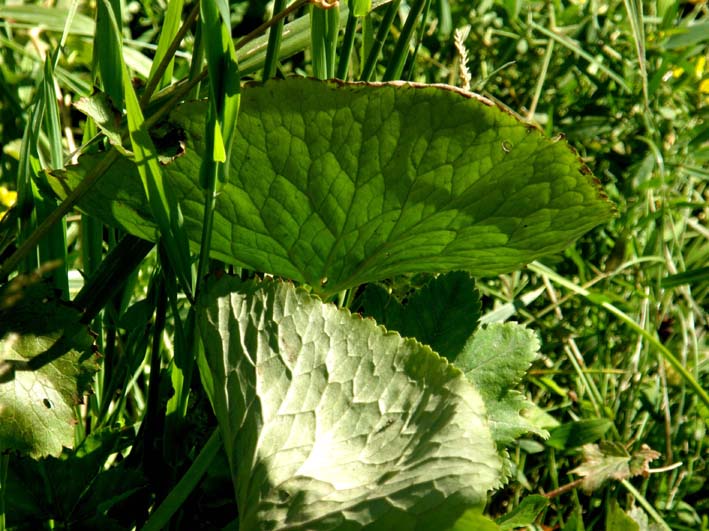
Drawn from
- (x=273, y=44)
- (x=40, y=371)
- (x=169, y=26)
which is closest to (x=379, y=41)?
(x=273, y=44)

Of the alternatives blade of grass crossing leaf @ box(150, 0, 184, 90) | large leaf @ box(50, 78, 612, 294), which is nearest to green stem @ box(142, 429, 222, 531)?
large leaf @ box(50, 78, 612, 294)

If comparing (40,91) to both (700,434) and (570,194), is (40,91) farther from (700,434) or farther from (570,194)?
(700,434)

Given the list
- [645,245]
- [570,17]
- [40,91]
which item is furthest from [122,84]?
[570,17]

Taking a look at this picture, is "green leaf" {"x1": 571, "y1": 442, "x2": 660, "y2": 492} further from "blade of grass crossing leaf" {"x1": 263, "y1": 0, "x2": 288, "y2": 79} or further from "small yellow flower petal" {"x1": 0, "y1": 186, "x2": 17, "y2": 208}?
"small yellow flower petal" {"x1": 0, "y1": 186, "x2": 17, "y2": 208}

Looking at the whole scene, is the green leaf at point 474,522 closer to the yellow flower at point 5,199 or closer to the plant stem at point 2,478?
the plant stem at point 2,478

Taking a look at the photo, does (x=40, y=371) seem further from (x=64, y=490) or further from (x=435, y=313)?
(x=435, y=313)

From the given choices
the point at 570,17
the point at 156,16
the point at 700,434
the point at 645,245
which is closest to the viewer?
the point at 700,434
